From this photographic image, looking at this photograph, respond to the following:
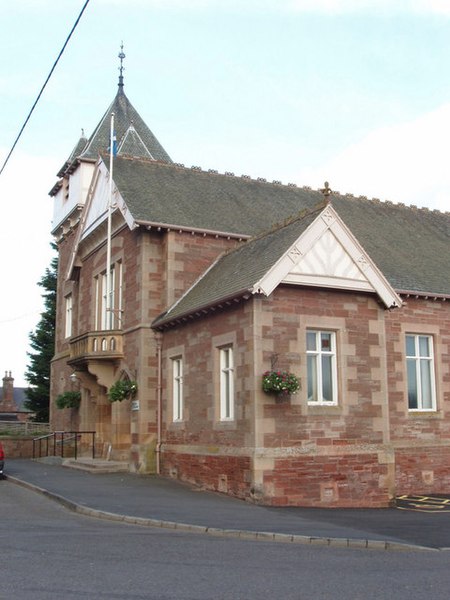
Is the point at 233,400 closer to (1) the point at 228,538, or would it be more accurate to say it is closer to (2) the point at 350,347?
(2) the point at 350,347

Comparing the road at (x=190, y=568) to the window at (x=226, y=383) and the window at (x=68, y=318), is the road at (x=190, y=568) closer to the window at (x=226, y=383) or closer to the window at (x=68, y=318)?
the window at (x=226, y=383)

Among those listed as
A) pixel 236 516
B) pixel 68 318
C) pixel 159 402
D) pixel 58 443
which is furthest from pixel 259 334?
pixel 68 318

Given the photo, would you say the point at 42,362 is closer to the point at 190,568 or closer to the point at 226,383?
the point at 226,383

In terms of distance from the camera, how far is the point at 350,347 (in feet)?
57.8

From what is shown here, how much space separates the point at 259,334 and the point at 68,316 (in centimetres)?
1638

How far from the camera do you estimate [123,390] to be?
845 inches

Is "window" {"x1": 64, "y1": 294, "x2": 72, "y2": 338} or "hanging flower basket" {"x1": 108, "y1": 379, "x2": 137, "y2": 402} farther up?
"window" {"x1": 64, "y1": 294, "x2": 72, "y2": 338}

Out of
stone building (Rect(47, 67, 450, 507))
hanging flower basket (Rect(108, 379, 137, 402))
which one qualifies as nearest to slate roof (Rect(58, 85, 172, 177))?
stone building (Rect(47, 67, 450, 507))

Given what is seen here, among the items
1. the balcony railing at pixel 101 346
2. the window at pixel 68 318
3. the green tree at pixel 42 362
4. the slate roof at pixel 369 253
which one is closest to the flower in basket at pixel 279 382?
the slate roof at pixel 369 253

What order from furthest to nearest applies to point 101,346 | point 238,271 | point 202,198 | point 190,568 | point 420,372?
point 202,198 → point 101,346 → point 420,372 → point 238,271 → point 190,568

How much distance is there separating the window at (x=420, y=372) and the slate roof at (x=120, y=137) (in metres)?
14.9

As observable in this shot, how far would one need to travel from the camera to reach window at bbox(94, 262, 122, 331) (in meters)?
23.7

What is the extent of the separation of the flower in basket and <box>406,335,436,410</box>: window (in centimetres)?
669

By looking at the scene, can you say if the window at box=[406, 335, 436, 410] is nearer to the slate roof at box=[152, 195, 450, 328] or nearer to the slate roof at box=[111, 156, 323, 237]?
the slate roof at box=[152, 195, 450, 328]
